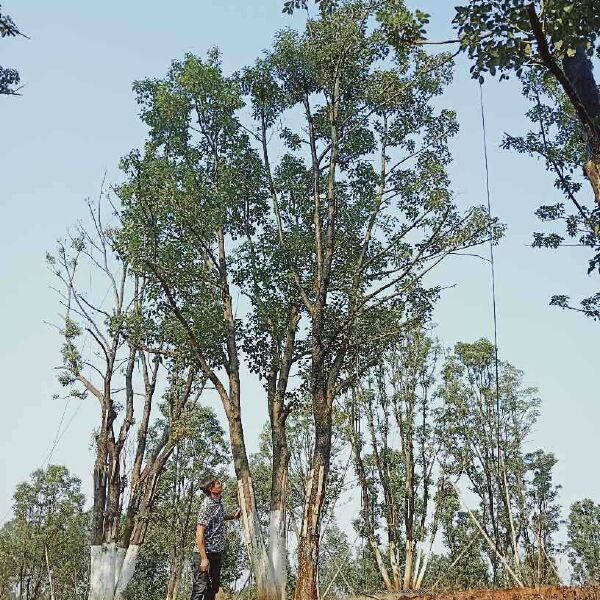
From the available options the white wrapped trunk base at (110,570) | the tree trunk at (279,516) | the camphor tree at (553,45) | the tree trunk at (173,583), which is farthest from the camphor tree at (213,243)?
the tree trunk at (173,583)

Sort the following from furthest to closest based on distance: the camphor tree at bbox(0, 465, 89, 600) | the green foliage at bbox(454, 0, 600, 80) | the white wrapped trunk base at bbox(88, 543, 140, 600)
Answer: the camphor tree at bbox(0, 465, 89, 600) < the white wrapped trunk base at bbox(88, 543, 140, 600) < the green foliage at bbox(454, 0, 600, 80)

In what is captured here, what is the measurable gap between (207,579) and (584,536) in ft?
152

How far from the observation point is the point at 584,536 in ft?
155

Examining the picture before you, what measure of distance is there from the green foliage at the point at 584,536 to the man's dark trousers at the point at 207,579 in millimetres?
44014

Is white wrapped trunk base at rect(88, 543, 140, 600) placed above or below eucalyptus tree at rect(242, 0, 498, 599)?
below

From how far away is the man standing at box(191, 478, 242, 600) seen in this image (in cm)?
823

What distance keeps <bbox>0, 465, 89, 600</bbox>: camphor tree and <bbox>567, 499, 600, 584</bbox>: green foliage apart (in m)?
33.5

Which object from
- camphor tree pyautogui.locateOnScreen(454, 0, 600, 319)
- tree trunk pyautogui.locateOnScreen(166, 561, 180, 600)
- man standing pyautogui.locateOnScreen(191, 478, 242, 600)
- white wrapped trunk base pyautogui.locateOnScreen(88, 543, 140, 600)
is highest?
camphor tree pyautogui.locateOnScreen(454, 0, 600, 319)

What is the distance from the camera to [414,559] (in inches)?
957

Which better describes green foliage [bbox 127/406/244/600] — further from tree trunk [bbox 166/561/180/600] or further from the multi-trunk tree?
the multi-trunk tree

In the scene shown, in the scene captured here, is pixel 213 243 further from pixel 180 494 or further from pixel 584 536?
pixel 584 536

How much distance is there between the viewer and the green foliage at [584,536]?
4572 centimetres

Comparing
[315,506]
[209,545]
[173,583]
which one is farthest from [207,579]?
[173,583]

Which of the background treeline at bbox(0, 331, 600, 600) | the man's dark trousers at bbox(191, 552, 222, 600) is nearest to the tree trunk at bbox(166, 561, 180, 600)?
the background treeline at bbox(0, 331, 600, 600)
